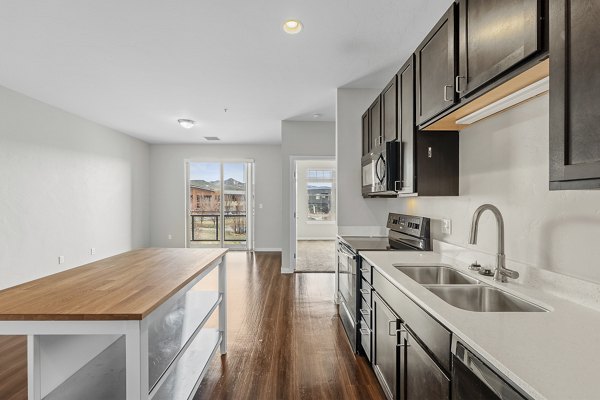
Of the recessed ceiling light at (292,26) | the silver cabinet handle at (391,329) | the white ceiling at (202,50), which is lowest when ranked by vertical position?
the silver cabinet handle at (391,329)

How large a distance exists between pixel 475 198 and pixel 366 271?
3.01 ft

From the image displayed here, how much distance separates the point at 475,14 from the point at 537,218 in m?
1.01

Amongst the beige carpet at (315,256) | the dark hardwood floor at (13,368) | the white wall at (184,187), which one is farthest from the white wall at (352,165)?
the white wall at (184,187)

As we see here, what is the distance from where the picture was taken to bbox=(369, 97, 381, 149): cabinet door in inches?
118

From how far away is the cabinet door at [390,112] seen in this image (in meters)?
2.52

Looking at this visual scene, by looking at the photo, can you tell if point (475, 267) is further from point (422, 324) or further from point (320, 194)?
point (320, 194)

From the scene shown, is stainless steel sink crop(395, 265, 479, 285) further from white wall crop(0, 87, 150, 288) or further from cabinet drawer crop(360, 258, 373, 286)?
white wall crop(0, 87, 150, 288)

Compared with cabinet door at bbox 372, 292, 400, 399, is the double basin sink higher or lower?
higher

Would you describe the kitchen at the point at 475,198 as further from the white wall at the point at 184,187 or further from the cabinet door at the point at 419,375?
the white wall at the point at 184,187

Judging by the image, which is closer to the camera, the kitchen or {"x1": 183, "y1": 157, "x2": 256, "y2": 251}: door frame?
the kitchen

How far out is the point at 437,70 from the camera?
1775 mm

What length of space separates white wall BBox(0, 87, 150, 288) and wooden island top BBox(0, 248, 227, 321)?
122 inches

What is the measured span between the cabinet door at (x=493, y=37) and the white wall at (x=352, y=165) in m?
2.34

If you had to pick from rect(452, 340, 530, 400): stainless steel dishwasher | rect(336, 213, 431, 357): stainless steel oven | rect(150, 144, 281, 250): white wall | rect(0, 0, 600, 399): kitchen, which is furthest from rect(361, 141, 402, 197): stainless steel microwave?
rect(150, 144, 281, 250): white wall
